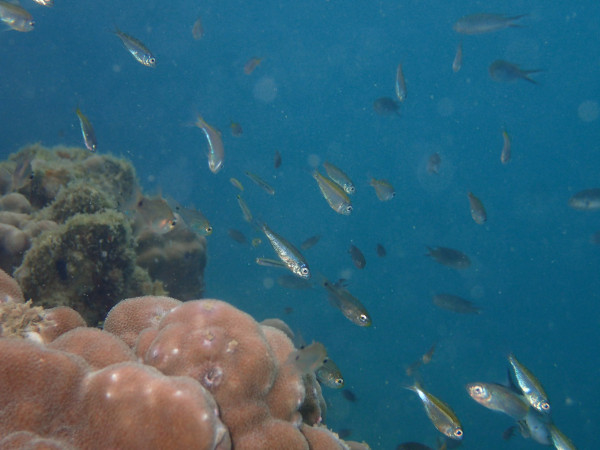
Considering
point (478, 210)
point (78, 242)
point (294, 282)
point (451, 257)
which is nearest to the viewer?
point (78, 242)

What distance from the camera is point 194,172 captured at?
175ft

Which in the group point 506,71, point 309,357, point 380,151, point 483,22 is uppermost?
point 483,22

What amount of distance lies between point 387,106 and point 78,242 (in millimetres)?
9388

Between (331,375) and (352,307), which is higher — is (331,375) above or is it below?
below

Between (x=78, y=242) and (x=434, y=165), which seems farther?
(x=434, y=165)

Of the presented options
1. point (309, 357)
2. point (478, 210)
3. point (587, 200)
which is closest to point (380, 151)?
point (587, 200)

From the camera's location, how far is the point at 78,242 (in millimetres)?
4191

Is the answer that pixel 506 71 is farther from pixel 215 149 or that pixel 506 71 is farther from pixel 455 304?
pixel 215 149

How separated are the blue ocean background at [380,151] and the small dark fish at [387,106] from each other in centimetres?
1708

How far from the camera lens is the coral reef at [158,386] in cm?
179

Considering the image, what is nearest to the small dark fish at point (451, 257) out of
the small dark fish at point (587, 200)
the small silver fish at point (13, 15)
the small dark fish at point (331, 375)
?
the small dark fish at point (587, 200)

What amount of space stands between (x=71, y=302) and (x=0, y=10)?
4.76m

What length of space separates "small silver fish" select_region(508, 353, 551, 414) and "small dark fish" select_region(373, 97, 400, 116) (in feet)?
27.1

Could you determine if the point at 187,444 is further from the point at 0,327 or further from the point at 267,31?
the point at 267,31
